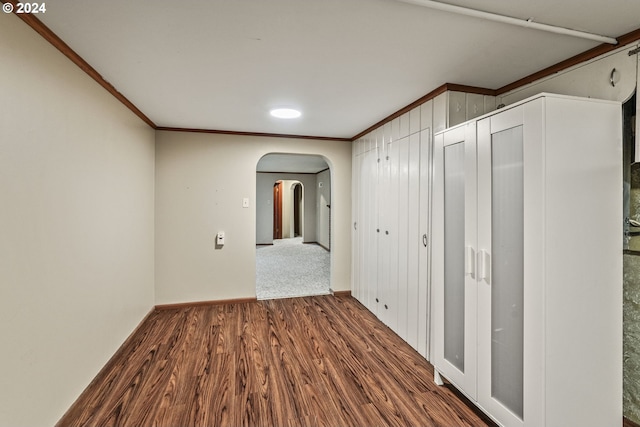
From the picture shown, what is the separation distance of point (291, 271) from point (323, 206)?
3.44 meters

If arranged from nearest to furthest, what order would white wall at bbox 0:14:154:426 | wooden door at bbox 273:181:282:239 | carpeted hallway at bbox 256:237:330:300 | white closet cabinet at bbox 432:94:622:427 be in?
white wall at bbox 0:14:154:426
white closet cabinet at bbox 432:94:622:427
carpeted hallway at bbox 256:237:330:300
wooden door at bbox 273:181:282:239

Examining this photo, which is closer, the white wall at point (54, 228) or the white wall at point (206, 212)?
the white wall at point (54, 228)

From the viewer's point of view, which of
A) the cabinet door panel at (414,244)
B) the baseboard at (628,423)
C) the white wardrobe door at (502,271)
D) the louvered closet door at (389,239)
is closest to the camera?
the white wardrobe door at (502,271)

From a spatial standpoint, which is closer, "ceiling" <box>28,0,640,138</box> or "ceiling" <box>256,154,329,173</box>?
"ceiling" <box>28,0,640,138</box>

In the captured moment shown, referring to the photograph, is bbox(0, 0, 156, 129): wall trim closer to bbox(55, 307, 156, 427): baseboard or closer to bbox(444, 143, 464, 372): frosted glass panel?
bbox(55, 307, 156, 427): baseboard

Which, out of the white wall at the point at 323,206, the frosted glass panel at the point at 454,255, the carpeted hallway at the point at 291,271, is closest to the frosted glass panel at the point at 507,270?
the frosted glass panel at the point at 454,255

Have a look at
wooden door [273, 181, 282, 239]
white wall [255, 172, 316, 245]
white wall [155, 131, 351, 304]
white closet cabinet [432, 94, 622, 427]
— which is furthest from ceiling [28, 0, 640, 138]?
wooden door [273, 181, 282, 239]

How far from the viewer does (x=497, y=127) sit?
1.73 metres

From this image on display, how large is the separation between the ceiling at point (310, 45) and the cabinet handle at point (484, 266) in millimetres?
1226

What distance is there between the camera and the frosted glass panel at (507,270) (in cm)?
164

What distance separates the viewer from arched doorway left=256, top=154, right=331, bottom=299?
5078 mm

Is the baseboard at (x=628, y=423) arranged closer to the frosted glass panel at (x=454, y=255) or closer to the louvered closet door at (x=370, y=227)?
the frosted glass panel at (x=454, y=255)

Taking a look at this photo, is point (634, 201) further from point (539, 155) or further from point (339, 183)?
point (339, 183)

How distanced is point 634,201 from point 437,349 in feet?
4.99
